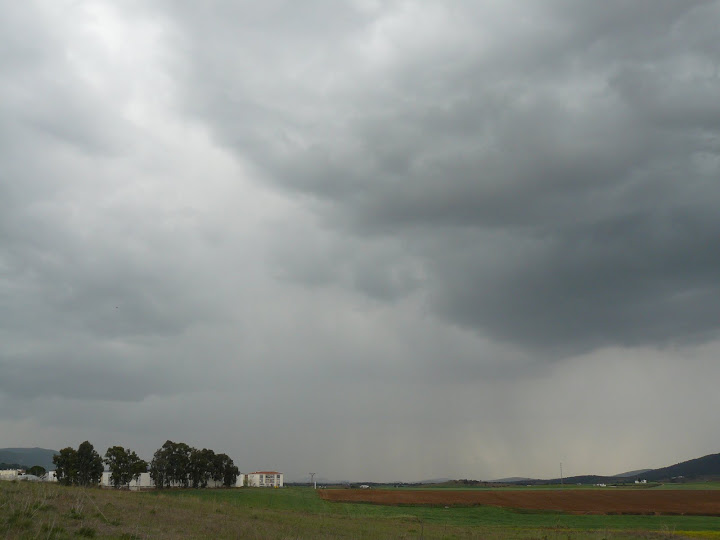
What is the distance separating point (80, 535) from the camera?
21.8 m

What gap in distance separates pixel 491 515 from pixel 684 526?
2579cm

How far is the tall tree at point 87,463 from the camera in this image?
10144cm

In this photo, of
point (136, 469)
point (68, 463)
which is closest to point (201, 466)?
point (136, 469)

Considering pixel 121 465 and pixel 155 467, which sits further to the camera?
pixel 155 467

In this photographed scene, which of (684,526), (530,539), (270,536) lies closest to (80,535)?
(270,536)

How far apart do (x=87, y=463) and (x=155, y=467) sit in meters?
30.1

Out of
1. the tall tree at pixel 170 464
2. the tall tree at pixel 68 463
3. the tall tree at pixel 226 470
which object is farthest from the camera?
the tall tree at pixel 226 470

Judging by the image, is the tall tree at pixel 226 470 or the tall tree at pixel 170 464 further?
the tall tree at pixel 226 470

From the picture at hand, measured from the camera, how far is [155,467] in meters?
130

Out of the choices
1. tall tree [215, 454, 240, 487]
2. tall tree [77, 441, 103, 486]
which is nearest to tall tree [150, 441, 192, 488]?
tall tree [215, 454, 240, 487]

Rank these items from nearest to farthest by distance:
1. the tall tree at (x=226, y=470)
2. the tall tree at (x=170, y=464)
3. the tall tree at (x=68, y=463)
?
1. the tall tree at (x=68, y=463)
2. the tall tree at (x=170, y=464)
3. the tall tree at (x=226, y=470)

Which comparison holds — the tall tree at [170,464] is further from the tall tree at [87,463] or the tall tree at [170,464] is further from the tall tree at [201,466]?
the tall tree at [87,463]

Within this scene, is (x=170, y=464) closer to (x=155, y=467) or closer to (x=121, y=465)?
(x=155, y=467)

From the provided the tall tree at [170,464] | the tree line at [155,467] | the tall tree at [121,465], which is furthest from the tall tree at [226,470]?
the tall tree at [121,465]
